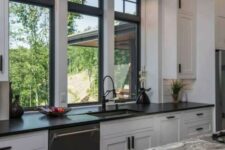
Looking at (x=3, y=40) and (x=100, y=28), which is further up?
(x=100, y=28)

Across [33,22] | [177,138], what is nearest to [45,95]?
[33,22]

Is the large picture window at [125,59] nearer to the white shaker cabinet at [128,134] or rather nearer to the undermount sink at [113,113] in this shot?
the undermount sink at [113,113]

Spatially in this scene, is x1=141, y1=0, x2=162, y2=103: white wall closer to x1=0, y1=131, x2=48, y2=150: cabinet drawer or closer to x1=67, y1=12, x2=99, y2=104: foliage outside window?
x1=67, y1=12, x2=99, y2=104: foliage outside window

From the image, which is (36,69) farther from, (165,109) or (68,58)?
(165,109)

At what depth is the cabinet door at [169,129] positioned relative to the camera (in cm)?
328

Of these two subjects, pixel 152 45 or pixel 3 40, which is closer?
pixel 3 40

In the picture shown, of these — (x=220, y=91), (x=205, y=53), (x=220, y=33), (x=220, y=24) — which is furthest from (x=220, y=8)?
(x=220, y=91)

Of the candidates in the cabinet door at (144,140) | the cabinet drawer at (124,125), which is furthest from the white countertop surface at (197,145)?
the cabinet door at (144,140)

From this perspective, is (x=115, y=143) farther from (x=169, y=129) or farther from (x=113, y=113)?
(x=169, y=129)

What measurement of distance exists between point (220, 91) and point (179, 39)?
953 millimetres

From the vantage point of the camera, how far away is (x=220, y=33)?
13.2 ft

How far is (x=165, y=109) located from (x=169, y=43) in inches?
45.2

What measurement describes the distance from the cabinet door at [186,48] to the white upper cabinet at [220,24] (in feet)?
1.20

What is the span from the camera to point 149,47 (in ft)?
13.9
